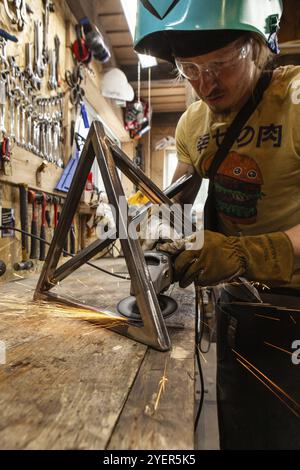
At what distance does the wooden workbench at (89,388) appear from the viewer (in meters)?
0.41

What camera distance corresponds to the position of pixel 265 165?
42.2 inches

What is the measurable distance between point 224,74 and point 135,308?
0.80 meters

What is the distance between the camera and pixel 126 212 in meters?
0.88

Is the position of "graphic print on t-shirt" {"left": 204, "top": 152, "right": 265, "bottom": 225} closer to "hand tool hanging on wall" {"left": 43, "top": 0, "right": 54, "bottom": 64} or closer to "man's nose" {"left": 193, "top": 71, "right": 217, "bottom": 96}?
"man's nose" {"left": 193, "top": 71, "right": 217, "bottom": 96}

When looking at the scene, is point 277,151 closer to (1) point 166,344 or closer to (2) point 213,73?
(2) point 213,73

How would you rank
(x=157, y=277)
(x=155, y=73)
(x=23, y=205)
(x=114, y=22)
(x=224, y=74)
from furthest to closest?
1. (x=155, y=73)
2. (x=114, y=22)
3. (x=23, y=205)
4. (x=224, y=74)
5. (x=157, y=277)

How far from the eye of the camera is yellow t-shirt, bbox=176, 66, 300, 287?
40.3 inches

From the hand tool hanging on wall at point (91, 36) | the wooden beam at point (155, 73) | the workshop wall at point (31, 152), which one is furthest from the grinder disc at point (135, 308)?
the wooden beam at point (155, 73)

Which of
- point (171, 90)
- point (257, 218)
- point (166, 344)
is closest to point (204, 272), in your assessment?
point (166, 344)

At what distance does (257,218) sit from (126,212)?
0.55m

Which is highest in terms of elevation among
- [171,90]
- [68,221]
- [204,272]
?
[171,90]

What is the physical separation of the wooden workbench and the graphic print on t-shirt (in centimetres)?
51

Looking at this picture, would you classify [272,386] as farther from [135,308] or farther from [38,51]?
[38,51]

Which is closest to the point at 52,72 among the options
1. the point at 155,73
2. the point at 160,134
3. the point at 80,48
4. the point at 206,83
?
the point at 80,48
